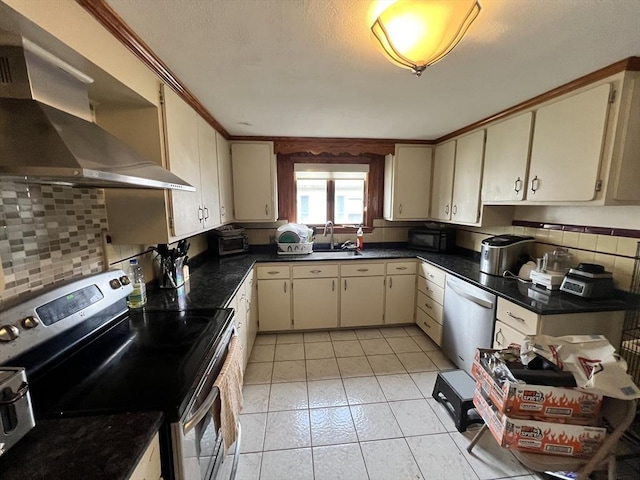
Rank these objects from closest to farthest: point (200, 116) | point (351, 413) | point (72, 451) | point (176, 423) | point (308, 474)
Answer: point (72, 451) < point (176, 423) < point (308, 474) < point (351, 413) < point (200, 116)

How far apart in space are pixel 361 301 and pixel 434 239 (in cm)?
114

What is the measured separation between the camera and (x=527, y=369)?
1302 millimetres

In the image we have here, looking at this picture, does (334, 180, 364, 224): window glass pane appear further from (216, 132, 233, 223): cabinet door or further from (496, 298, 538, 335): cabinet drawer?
(496, 298, 538, 335): cabinet drawer

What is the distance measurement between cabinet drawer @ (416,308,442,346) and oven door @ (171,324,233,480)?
2.14m

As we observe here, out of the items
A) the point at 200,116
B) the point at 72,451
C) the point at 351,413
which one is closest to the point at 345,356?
the point at 351,413

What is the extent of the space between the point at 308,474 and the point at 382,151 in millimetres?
3002

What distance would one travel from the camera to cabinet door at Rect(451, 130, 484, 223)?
2529 mm

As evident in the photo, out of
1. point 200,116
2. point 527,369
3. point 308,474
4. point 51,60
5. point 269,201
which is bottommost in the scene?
point 308,474

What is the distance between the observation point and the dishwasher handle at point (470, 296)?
2.01m

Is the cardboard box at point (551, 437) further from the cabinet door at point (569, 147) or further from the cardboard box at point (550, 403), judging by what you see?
the cabinet door at point (569, 147)

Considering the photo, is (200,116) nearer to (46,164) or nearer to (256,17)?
(256,17)

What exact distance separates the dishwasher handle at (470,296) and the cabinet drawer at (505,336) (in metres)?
0.14

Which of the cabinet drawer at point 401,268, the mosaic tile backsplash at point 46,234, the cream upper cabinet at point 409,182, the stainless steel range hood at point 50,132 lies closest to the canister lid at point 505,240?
the cabinet drawer at point 401,268

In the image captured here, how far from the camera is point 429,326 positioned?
2855 millimetres
